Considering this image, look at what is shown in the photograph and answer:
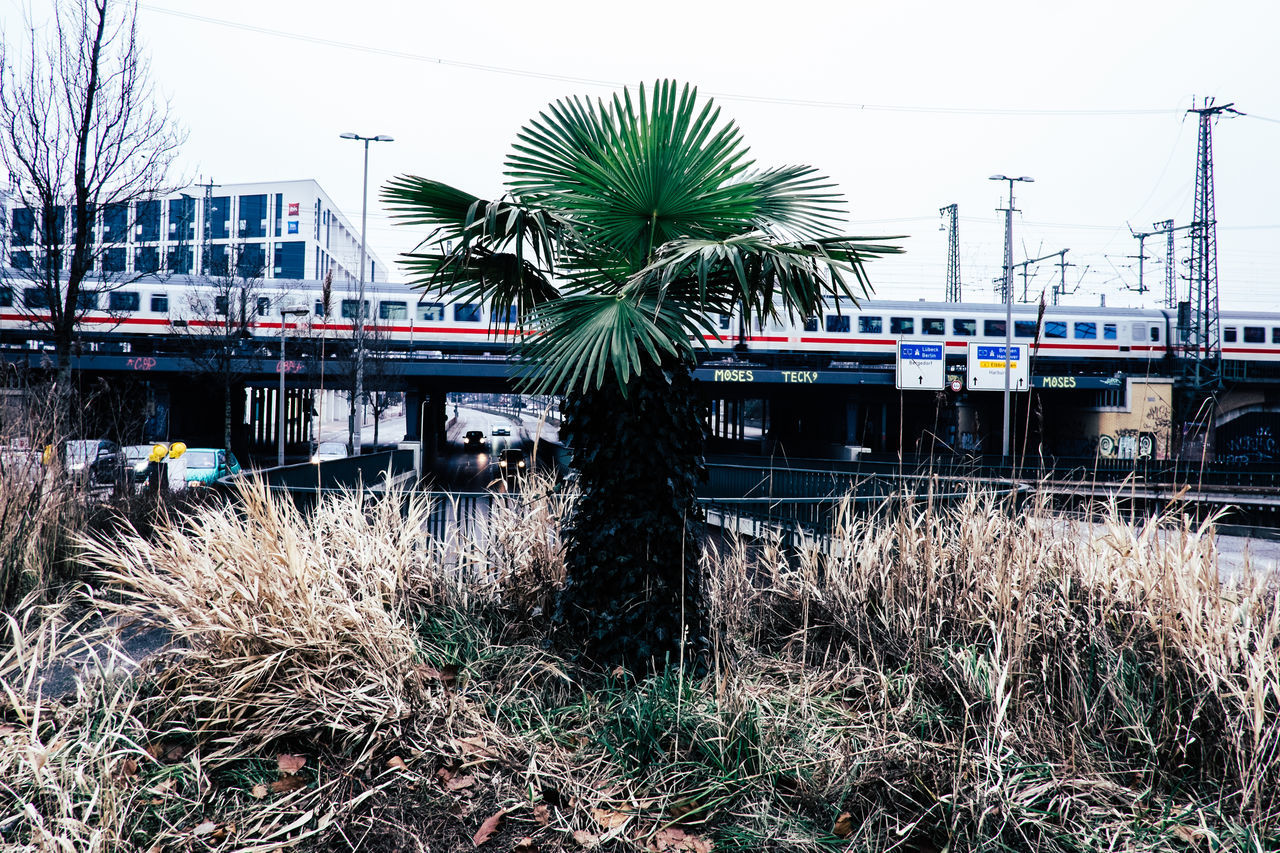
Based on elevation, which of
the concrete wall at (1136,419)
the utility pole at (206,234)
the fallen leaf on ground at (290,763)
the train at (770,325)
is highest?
the utility pole at (206,234)

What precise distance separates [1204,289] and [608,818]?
40896 mm

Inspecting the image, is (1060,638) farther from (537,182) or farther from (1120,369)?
(1120,369)

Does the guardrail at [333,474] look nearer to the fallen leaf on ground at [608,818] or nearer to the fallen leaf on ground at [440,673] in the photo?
the fallen leaf on ground at [440,673]

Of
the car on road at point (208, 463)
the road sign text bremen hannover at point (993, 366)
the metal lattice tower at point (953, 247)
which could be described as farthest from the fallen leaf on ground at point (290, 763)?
the metal lattice tower at point (953, 247)

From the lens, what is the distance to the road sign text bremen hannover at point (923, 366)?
25594 millimetres

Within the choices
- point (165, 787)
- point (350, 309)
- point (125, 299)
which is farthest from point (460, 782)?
point (125, 299)

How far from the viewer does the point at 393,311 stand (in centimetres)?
3106

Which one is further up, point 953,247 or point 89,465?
point 953,247

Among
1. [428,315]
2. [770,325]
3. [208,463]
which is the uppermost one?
[428,315]

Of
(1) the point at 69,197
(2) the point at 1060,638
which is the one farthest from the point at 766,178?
(1) the point at 69,197

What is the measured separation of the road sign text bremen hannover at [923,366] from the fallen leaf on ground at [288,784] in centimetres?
2422

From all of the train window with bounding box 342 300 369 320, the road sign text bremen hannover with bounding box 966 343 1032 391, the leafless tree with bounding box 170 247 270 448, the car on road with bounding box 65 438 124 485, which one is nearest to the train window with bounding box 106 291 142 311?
the leafless tree with bounding box 170 247 270 448

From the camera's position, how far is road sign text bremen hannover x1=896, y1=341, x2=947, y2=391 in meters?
25.6

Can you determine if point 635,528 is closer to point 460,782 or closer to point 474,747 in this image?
point 474,747
